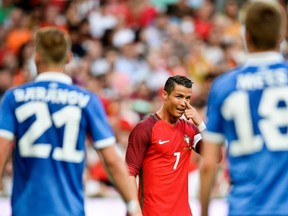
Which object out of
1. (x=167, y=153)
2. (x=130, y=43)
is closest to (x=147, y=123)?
(x=167, y=153)

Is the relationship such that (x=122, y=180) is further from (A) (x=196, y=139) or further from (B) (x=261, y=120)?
(A) (x=196, y=139)

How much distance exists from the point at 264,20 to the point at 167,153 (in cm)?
305

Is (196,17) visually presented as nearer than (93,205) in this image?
No

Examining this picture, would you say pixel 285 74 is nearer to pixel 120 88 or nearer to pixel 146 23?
pixel 120 88

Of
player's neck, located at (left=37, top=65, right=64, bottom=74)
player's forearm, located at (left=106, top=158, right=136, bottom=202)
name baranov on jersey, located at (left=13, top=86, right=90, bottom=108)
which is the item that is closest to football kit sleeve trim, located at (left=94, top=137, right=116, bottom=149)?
player's forearm, located at (left=106, top=158, right=136, bottom=202)

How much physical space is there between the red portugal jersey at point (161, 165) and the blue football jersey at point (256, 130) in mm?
2610

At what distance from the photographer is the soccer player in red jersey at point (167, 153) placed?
883cm

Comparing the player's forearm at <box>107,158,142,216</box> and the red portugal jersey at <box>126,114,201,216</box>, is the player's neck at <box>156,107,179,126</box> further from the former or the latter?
the player's forearm at <box>107,158,142,216</box>

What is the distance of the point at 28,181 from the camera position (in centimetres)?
671

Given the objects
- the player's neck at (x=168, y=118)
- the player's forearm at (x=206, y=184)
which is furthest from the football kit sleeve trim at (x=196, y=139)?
the player's forearm at (x=206, y=184)

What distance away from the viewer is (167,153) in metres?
8.95

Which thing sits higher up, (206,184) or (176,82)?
(176,82)

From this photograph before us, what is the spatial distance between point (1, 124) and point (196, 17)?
13660 millimetres

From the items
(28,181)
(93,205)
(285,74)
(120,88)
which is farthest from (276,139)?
(120,88)
